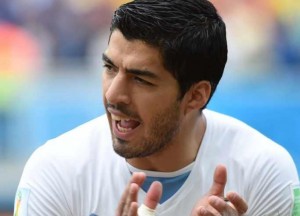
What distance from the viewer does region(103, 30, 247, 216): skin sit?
1.88 meters

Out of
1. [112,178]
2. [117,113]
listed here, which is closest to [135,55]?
[117,113]

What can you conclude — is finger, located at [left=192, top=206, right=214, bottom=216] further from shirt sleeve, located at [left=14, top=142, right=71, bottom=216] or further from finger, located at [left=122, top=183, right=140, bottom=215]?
shirt sleeve, located at [left=14, top=142, right=71, bottom=216]

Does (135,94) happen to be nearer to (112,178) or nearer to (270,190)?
(112,178)

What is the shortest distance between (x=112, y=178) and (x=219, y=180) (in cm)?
30

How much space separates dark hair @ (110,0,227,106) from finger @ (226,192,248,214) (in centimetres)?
30

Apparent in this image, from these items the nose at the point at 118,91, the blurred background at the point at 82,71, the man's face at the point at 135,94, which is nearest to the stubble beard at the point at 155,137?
the man's face at the point at 135,94

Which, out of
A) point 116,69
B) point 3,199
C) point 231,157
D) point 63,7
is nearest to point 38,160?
point 116,69

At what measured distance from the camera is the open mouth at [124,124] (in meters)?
1.92

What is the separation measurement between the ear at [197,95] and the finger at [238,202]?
290 mm

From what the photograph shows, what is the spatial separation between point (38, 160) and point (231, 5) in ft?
7.31

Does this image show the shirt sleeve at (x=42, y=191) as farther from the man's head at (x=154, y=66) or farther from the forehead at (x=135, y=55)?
the forehead at (x=135, y=55)

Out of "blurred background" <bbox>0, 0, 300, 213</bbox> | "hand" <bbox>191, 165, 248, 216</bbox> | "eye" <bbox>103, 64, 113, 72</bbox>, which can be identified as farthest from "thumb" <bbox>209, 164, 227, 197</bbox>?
"blurred background" <bbox>0, 0, 300, 213</bbox>

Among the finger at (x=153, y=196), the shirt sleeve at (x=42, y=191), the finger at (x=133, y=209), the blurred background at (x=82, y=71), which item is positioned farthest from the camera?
the blurred background at (x=82, y=71)

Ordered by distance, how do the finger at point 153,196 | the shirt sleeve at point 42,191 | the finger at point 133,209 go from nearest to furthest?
the finger at point 133,209
the finger at point 153,196
the shirt sleeve at point 42,191
